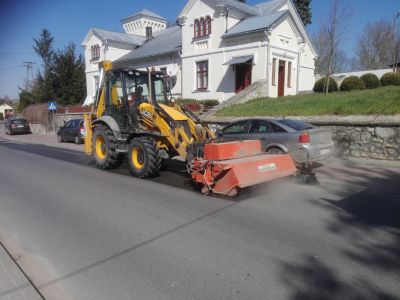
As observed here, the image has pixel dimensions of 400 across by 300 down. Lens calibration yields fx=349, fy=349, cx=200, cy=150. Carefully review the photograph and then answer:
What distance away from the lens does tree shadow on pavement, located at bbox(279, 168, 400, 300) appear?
343 cm

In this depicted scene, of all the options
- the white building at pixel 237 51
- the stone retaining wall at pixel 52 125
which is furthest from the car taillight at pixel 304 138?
the stone retaining wall at pixel 52 125

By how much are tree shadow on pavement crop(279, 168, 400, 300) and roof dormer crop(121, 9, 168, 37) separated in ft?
127

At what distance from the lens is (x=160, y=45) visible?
32.5 meters

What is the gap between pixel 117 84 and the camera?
9.81m

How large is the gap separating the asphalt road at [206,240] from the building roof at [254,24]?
51.7 ft

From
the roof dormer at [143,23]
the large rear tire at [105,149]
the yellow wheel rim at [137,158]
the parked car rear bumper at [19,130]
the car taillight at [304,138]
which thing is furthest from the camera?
the roof dormer at [143,23]

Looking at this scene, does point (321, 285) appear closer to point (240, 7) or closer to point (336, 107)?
point (336, 107)

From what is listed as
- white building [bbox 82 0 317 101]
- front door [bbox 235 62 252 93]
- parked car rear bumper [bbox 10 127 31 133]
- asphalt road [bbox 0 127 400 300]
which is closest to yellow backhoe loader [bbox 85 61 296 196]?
asphalt road [bbox 0 127 400 300]

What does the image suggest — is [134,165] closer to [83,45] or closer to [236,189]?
[236,189]

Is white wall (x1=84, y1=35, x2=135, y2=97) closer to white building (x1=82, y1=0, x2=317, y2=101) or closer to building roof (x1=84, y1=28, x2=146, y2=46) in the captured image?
building roof (x1=84, y1=28, x2=146, y2=46)

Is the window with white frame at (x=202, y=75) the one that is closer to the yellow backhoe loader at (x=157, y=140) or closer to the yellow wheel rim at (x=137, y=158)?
the yellow backhoe loader at (x=157, y=140)

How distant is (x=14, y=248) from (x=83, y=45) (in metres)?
37.1

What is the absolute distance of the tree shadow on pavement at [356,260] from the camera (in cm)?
343

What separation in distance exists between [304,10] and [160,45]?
17.5 metres
